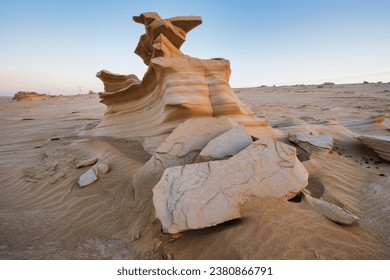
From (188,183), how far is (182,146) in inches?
40.6

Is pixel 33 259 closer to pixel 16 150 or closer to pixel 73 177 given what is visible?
pixel 73 177

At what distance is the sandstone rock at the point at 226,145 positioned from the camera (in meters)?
2.75

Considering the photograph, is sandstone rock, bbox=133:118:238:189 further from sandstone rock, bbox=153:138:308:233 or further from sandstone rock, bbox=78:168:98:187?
sandstone rock, bbox=78:168:98:187

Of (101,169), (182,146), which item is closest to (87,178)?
(101,169)

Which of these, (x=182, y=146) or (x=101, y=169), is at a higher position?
(x=182, y=146)

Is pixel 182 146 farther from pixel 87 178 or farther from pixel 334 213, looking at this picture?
pixel 334 213

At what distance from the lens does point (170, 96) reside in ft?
12.8

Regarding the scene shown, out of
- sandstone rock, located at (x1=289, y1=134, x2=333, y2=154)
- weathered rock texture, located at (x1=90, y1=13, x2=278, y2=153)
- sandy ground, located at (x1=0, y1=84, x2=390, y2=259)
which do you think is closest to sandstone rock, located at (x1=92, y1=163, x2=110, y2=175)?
sandy ground, located at (x1=0, y1=84, x2=390, y2=259)

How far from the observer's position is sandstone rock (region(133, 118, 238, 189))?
3.07 metres

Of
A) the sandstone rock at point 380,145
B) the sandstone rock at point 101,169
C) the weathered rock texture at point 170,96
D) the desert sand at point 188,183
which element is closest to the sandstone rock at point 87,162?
the desert sand at point 188,183

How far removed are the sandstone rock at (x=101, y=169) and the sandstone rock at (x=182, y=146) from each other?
0.88 meters

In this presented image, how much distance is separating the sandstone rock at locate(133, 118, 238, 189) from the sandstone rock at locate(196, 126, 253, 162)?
13.1 inches

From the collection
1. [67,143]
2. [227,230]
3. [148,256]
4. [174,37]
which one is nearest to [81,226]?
[148,256]
